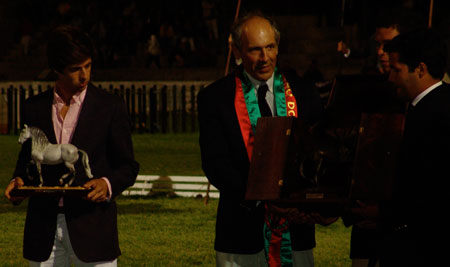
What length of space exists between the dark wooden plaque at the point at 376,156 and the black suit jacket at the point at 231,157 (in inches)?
21.5

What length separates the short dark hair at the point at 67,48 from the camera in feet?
16.3

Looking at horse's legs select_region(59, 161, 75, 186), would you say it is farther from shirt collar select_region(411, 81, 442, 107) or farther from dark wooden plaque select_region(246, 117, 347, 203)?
shirt collar select_region(411, 81, 442, 107)

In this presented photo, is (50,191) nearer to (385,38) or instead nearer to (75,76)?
(75,76)

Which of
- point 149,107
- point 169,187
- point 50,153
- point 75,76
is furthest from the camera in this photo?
point 149,107

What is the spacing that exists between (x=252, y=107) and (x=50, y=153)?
108 cm

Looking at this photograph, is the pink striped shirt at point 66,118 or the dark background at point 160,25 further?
the dark background at point 160,25

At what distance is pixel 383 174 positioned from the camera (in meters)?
4.46

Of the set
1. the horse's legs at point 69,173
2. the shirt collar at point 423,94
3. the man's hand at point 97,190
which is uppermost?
the shirt collar at point 423,94

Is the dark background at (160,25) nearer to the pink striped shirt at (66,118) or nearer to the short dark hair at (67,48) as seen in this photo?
the pink striped shirt at (66,118)

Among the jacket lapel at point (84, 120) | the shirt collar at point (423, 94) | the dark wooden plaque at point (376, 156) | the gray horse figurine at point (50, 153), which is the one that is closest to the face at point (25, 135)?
the gray horse figurine at point (50, 153)

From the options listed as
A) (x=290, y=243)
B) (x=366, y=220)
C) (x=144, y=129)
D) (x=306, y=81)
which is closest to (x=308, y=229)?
(x=290, y=243)

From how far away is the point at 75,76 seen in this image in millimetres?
5023

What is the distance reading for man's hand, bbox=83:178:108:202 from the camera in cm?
492

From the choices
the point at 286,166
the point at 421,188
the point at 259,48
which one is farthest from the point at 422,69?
the point at 259,48
